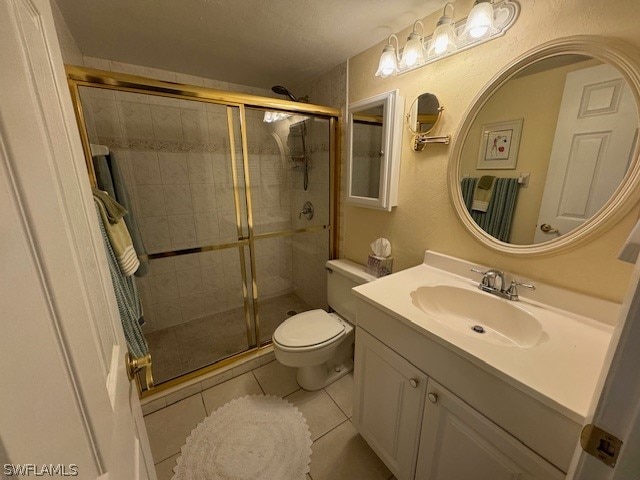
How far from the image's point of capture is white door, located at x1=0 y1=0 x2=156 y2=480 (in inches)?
9.9

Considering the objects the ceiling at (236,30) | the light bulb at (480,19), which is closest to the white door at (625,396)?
the light bulb at (480,19)

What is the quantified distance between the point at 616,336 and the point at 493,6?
1236 mm

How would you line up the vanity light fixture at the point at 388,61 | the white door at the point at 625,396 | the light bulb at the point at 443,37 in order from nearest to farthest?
the white door at the point at 625,396
the light bulb at the point at 443,37
the vanity light fixture at the point at 388,61

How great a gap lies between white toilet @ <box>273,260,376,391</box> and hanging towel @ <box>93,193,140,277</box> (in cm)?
86

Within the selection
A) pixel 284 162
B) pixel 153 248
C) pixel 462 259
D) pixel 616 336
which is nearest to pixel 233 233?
pixel 153 248

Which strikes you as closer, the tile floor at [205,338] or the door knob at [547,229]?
the door knob at [547,229]

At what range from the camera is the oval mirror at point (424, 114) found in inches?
50.3

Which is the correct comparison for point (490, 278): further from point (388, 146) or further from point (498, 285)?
point (388, 146)

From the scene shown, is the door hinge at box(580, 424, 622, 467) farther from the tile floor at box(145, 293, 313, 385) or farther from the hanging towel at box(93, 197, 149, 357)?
the tile floor at box(145, 293, 313, 385)

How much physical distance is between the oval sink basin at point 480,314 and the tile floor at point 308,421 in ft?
2.62

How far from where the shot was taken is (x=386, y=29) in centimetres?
136

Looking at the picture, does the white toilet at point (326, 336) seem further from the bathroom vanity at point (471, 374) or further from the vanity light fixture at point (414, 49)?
the vanity light fixture at point (414, 49)

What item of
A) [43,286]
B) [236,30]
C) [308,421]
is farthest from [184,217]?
[43,286]

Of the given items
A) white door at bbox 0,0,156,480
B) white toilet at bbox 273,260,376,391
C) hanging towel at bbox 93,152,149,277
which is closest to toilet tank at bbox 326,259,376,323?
white toilet at bbox 273,260,376,391
